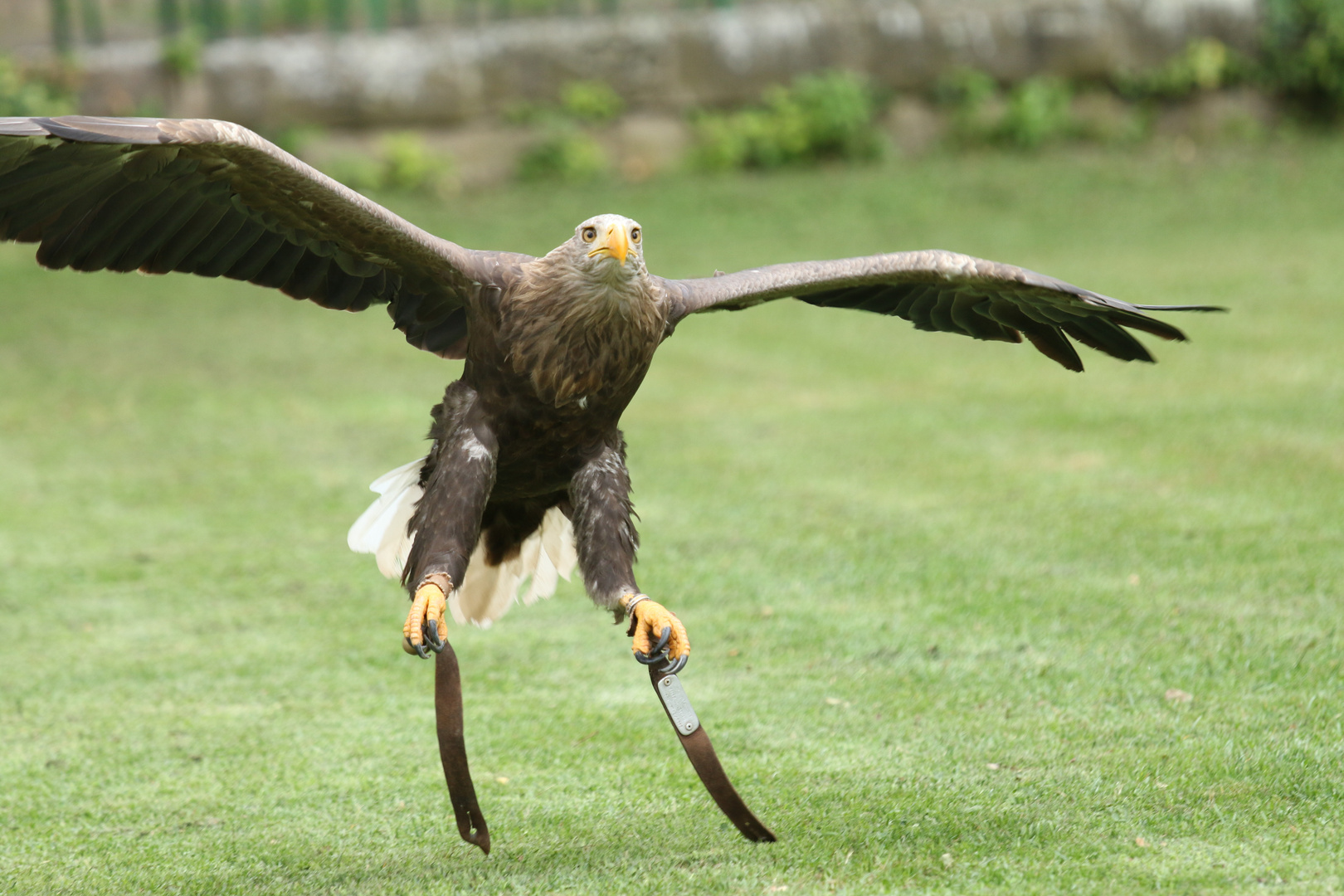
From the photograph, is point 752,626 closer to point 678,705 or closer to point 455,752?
point 678,705

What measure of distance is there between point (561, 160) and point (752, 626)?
32.9 feet

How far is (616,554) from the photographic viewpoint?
4.20 metres

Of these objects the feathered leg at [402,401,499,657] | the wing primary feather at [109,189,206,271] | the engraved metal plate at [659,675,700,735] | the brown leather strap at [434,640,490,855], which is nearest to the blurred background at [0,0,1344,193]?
the wing primary feather at [109,189,206,271]

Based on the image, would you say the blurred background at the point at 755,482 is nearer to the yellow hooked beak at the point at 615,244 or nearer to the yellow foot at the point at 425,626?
the yellow foot at the point at 425,626

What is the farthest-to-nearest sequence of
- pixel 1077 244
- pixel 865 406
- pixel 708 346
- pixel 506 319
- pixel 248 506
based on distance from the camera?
1. pixel 1077 244
2. pixel 708 346
3. pixel 865 406
4. pixel 248 506
5. pixel 506 319

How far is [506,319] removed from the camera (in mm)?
4172

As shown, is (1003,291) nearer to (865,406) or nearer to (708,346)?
(865,406)

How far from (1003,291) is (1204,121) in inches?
485

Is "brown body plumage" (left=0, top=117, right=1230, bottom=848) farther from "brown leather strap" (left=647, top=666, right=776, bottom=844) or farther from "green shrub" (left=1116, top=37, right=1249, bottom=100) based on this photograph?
"green shrub" (left=1116, top=37, right=1249, bottom=100)

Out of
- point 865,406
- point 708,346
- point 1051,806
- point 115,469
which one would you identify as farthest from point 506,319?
point 708,346

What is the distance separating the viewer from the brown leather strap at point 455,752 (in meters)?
3.93

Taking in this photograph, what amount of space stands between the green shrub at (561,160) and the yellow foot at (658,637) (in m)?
11.7

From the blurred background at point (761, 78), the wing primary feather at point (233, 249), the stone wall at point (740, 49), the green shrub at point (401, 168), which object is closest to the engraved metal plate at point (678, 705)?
the wing primary feather at point (233, 249)

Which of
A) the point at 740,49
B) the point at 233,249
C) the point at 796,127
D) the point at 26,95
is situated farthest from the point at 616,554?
the point at 740,49
